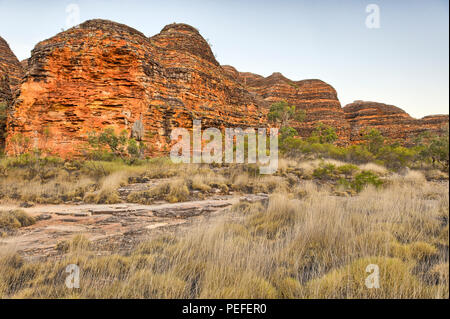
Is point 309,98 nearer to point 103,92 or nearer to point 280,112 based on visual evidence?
point 280,112

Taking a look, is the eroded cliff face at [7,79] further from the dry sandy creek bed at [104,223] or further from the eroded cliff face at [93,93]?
the dry sandy creek bed at [104,223]

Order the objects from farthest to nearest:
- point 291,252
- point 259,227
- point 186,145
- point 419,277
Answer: point 186,145
point 259,227
point 291,252
point 419,277

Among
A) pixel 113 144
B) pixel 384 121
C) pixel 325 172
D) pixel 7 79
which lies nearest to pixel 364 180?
pixel 325 172

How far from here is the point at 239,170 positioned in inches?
364

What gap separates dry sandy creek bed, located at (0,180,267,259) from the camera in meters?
2.95

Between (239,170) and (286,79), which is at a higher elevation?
(286,79)

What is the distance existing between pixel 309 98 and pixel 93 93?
4482 centimetres

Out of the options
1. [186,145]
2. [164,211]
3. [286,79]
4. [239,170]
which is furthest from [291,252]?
[286,79]

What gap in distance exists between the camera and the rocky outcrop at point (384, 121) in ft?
126

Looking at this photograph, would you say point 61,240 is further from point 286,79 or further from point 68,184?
point 286,79

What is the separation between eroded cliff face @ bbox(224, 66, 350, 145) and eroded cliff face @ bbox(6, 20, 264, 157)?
99.1 ft

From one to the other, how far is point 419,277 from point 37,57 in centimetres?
1891

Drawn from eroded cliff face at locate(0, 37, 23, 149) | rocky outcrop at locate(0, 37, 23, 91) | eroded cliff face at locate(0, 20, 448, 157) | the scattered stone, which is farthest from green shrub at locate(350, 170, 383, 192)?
rocky outcrop at locate(0, 37, 23, 91)

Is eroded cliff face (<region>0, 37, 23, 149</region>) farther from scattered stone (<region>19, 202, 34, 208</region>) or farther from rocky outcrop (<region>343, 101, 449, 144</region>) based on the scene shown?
rocky outcrop (<region>343, 101, 449, 144</region>)
